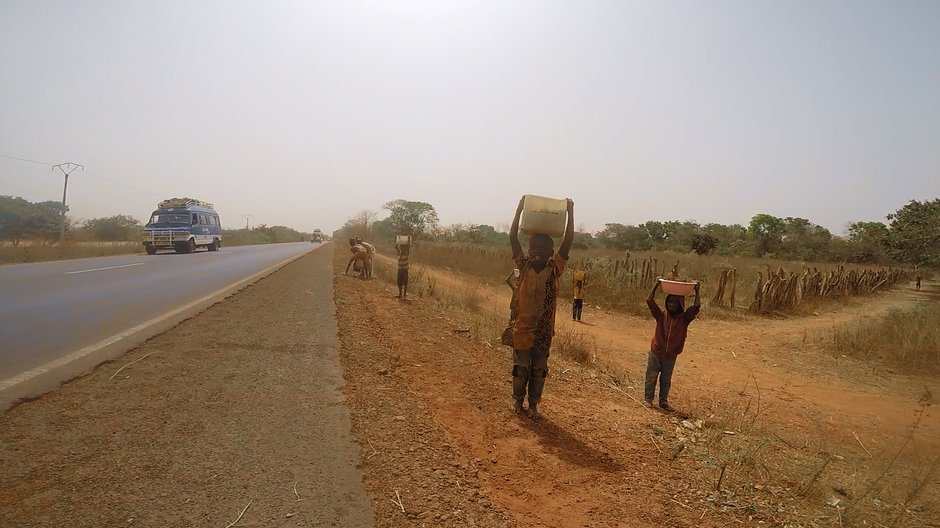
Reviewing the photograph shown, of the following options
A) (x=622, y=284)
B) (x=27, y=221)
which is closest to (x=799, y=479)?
(x=622, y=284)

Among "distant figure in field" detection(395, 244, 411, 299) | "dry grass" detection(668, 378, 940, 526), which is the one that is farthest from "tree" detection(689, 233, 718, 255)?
"dry grass" detection(668, 378, 940, 526)

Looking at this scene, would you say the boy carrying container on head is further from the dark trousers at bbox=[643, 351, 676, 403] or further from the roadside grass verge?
the dark trousers at bbox=[643, 351, 676, 403]

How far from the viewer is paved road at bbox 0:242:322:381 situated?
5.64 m

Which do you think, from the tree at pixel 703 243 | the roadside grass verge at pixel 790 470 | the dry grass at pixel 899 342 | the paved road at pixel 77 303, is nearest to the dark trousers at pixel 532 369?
the roadside grass verge at pixel 790 470

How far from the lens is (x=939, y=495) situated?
379 cm

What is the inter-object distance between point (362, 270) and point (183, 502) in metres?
15.7

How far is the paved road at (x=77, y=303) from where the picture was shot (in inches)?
222

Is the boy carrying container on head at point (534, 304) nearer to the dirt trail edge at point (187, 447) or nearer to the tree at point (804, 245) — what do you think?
the dirt trail edge at point (187, 447)

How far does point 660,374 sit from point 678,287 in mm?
1237

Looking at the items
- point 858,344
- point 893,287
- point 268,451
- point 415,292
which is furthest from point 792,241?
point 268,451

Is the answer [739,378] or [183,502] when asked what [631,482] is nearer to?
[183,502]

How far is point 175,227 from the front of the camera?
84.9 feet

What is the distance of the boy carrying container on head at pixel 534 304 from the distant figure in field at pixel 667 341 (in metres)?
1.89

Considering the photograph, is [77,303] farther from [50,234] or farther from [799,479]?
[50,234]
